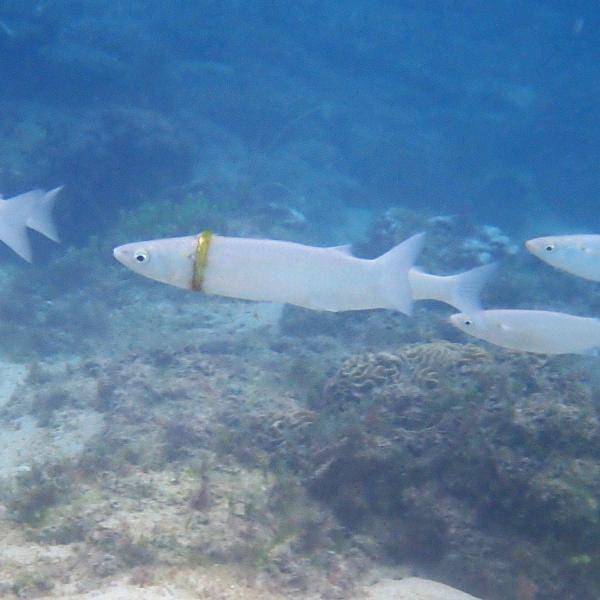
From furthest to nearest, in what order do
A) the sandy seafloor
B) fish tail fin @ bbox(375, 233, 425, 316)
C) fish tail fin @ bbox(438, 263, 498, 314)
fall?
fish tail fin @ bbox(438, 263, 498, 314) → the sandy seafloor → fish tail fin @ bbox(375, 233, 425, 316)

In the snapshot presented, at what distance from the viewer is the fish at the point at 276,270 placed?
11.6 feet

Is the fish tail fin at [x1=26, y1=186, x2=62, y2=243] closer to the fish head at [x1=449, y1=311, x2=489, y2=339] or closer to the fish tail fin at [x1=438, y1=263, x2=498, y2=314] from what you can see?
the fish tail fin at [x1=438, y1=263, x2=498, y2=314]

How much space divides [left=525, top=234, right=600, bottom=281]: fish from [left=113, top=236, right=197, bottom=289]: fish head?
3.55 m

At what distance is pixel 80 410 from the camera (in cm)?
868

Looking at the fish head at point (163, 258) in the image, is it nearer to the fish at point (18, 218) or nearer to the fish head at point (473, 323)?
the fish at point (18, 218)

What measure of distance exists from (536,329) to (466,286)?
1.01m

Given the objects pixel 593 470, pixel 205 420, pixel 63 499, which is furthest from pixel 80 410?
pixel 593 470

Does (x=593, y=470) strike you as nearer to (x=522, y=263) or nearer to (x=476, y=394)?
(x=476, y=394)


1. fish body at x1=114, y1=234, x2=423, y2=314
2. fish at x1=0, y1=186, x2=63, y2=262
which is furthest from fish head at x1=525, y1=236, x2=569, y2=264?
fish at x1=0, y1=186, x2=63, y2=262

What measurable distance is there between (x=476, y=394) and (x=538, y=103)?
1177 inches

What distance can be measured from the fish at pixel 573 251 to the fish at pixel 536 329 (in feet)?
2.01

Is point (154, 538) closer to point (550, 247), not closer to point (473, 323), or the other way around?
point (473, 323)

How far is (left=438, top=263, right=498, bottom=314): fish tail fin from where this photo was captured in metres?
4.79

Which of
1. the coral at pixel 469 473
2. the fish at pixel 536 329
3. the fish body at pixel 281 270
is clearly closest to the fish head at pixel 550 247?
the fish at pixel 536 329
